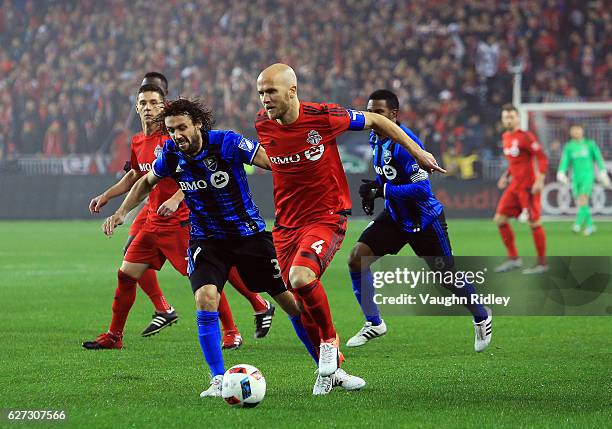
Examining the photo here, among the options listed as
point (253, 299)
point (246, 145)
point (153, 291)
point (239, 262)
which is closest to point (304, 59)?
point (153, 291)

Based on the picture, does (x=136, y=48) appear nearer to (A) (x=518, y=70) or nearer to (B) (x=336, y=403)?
(A) (x=518, y=70)

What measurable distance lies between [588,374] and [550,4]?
83.4 feet

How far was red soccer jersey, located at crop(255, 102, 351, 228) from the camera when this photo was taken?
6637 millimetres

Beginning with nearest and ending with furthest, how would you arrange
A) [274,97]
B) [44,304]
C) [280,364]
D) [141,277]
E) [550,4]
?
[274,97]
[280,364]
[141,277]
[44,304]
[550,4]

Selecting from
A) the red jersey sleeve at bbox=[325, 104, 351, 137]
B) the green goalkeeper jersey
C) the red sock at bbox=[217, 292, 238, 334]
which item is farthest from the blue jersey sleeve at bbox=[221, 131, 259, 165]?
the green goalkeeper jersey

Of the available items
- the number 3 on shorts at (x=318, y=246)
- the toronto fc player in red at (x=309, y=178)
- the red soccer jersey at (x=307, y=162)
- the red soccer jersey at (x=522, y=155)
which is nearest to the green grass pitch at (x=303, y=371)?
the toronto fc player in red at (x=309, y=178)

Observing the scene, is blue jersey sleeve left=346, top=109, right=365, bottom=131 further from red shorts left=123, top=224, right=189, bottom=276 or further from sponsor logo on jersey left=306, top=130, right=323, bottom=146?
red shorts left=123, top=224, right=189, bottom=276

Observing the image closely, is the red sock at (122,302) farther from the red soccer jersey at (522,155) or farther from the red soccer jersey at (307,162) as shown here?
the red soccer jersey at (522,155)

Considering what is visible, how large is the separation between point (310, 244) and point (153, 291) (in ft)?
10.6

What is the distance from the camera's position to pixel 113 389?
21.4ft

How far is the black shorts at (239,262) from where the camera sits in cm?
662

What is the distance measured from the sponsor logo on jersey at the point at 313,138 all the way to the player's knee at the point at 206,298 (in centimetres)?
106

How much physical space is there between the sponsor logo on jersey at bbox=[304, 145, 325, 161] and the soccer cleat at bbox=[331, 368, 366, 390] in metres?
1.28

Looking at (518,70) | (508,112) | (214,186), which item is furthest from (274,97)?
(518,70)
